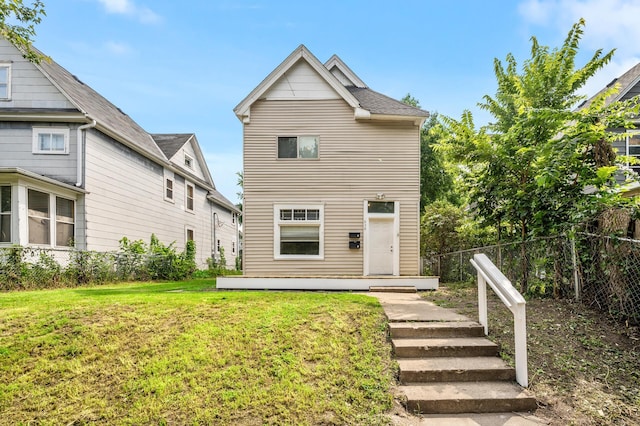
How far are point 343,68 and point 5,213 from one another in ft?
39.4

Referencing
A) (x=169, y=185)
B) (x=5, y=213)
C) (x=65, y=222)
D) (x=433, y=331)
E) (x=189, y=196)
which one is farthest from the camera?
(x=189, y=196)

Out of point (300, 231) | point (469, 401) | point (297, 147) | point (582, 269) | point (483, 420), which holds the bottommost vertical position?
point (483, 420)

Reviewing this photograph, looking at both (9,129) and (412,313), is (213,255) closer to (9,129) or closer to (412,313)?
(9,129)

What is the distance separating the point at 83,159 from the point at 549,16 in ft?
48.3

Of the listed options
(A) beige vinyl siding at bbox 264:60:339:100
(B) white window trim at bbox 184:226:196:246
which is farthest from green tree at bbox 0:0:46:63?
(B) white window trim at bbox 184:226:196:246

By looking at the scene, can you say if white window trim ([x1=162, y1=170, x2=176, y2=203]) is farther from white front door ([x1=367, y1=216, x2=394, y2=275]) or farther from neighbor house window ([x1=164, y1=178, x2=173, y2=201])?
white front door ([x1=367, y1=216, x2=394, y2=275])

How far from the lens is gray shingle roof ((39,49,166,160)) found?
40.9 feet

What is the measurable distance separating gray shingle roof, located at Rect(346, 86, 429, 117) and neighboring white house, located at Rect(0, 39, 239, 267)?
9.23m

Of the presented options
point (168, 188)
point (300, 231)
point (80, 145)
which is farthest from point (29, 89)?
point (300, 231)

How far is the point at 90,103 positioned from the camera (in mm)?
13984

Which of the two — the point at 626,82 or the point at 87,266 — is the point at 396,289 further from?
the point at 626,82

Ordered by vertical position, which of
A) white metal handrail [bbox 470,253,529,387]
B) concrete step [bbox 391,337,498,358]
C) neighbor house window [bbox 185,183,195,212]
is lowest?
concrete step [bbox 391,337,498,358]

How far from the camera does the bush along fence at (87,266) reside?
31.8 ft

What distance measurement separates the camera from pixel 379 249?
11391 millimetres
